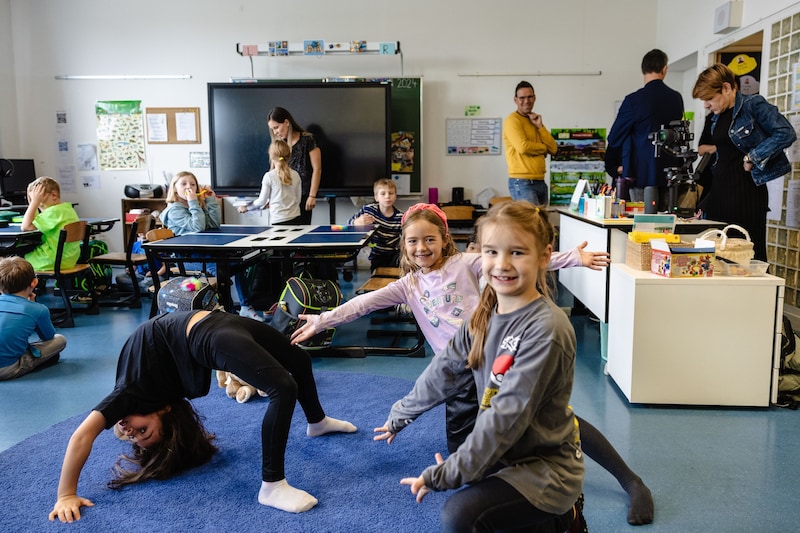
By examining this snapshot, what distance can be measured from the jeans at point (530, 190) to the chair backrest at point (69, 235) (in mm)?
3361

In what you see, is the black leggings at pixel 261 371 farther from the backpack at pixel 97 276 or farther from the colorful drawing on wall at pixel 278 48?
the colorful drawing on wall at pixel 278 48

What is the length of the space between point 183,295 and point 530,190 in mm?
2942

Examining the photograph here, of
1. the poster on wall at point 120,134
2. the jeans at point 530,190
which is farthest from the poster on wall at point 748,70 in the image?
the poster on wall at point 120,134

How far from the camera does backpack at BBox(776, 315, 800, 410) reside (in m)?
2.77

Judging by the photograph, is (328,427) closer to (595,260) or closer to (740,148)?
(595,260)

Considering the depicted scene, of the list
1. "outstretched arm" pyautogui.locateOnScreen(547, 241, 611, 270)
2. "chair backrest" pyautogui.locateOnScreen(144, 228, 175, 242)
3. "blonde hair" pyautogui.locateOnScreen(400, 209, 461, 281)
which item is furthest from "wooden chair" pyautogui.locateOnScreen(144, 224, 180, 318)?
"outstretched arm" pyautogui.locateOnScreen(547, 241, 611, 270)

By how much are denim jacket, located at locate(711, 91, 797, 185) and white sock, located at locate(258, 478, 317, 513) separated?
113 inches

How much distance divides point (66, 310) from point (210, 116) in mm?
2881

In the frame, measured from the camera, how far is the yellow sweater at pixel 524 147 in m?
5.13

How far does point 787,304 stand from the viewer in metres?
4.27

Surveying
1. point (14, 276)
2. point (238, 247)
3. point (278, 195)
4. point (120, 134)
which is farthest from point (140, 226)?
point (120, 134)

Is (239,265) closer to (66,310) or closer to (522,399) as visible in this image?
(66,310)

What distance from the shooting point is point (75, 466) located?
6.31 feet

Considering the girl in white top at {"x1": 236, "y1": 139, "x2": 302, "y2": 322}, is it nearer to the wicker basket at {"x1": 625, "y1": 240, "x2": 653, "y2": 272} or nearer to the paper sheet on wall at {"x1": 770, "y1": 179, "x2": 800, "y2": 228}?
the wicker basket at {"x1": 625, "y1": 240, "x2": 653, "y2": 272}
